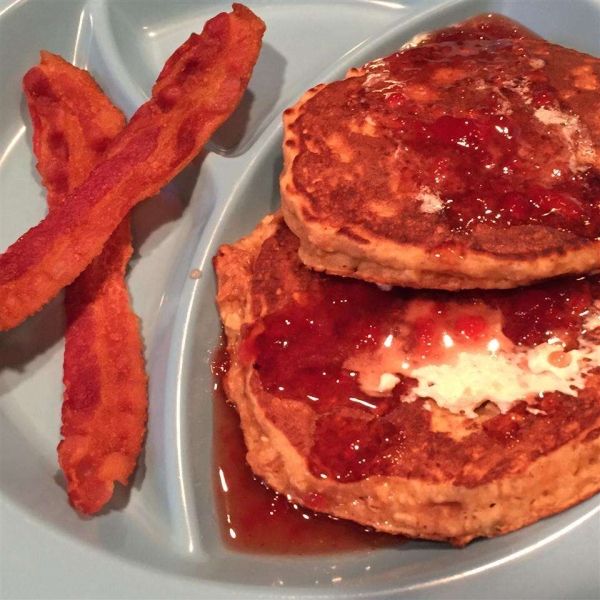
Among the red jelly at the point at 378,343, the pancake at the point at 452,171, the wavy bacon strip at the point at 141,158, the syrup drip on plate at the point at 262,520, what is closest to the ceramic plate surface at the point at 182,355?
the syrup drip on plate at the point at 262,520

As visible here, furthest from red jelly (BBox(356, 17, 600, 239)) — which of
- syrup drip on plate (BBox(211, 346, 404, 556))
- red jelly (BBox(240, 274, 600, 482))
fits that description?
syrup drip on plate (BBox(211, 346, 404, 556))

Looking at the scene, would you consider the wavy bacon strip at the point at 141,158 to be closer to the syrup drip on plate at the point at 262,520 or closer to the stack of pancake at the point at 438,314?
the stack of pancake at the point at 438,314

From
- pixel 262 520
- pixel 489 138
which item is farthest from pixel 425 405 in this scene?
pixel 489 138

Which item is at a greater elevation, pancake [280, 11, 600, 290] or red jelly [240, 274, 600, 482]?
pancake [280, 11, 600, 290]

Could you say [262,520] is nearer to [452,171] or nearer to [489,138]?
[452,171]

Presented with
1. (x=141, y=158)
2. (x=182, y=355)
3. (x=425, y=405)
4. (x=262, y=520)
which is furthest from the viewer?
(x=141, y=158)

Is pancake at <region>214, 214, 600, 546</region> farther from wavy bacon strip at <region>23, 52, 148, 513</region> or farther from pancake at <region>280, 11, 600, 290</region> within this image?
wavy bacon strip at <region>23, 52, 148, 513</region>
